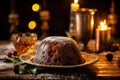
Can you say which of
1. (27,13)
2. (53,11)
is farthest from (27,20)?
(53,11)

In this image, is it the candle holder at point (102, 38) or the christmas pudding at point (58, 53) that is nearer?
the christmas pudding at point (58, 53)

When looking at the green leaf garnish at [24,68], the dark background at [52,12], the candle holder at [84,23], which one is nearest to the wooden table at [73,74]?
the green leaf garnish at [24,68]

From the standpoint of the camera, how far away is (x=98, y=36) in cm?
179

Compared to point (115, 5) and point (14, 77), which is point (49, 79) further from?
point (115, 5)

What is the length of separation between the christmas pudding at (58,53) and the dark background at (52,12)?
142 cm

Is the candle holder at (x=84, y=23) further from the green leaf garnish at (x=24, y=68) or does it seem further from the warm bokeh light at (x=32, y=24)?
the warm bokeh light at (x=32, y=24)

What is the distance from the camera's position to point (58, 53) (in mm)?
1326

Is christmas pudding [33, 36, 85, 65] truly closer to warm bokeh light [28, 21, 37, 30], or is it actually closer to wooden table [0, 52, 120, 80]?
wooden table [0, 52, 120, 80]

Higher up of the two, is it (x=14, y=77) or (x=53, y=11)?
(x=53, y=11)

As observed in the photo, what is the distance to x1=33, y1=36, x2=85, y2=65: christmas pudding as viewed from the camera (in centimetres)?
132

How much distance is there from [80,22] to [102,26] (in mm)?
154

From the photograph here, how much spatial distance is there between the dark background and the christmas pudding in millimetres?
1416

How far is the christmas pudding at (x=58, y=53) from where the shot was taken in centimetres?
132

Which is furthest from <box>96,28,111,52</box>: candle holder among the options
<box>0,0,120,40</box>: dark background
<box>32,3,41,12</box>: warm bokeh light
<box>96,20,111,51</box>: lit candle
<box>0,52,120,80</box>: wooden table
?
<box>32,3,41,12</box>: warm bokeh light
